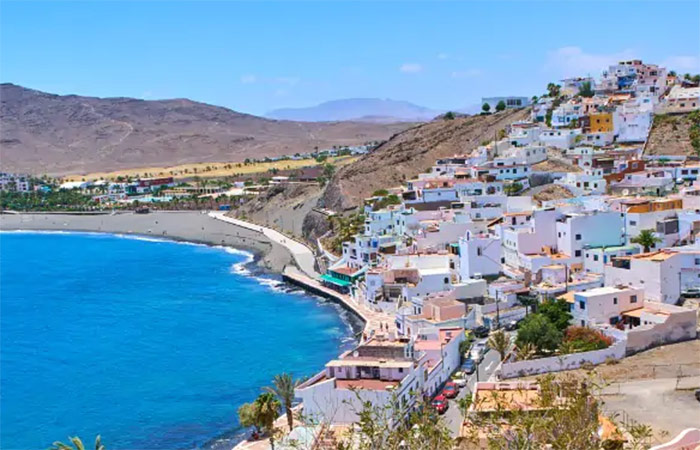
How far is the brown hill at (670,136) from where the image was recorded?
45.6 metres

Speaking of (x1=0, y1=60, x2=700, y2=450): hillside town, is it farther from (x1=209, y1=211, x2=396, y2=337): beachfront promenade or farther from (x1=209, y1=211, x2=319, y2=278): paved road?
(x1=209, y1=211, x2=319, y2=278): paved road

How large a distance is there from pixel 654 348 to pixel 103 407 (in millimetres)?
17460

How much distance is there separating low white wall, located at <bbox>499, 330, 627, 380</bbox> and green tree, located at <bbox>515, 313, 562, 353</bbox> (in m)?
0.94

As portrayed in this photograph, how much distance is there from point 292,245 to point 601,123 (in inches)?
868

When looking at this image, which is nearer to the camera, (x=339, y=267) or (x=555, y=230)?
(x=555, y=230)

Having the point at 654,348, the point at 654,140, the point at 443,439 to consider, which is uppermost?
the point at 654,140

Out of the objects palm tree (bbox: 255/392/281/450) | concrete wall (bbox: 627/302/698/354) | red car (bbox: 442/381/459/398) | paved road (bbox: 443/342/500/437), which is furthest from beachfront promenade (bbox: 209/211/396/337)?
concrete wall (bbox: 627/302/698/354)

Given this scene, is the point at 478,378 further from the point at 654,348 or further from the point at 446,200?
the point at 446,200

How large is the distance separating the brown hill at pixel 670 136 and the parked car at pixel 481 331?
24.1 meters

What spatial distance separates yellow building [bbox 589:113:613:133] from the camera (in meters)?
50.4

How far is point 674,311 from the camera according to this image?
918 inches

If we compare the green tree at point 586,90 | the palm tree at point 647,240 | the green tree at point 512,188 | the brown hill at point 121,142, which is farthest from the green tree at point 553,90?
the brown hill at point 121,142

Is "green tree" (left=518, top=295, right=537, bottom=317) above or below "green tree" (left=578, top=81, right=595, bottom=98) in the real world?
below

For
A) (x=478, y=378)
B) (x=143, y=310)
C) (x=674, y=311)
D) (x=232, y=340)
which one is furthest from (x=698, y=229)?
(x=143, y=310)
